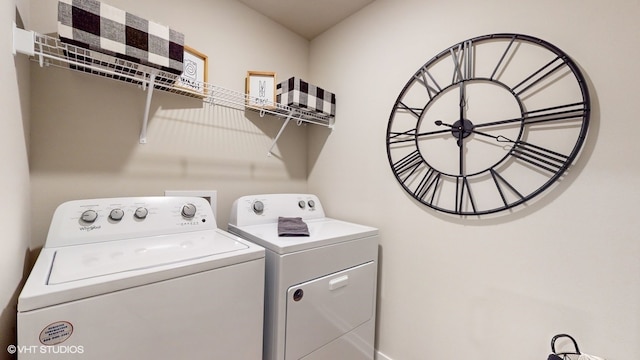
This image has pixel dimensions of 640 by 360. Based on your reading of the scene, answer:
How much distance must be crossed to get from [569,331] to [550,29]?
1219 mm

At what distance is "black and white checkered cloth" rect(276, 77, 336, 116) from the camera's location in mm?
1603

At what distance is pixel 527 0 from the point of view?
1085 millimetres

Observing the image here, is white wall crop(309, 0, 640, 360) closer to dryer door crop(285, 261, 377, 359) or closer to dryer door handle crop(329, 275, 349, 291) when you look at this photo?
dryer door crop(285, 261, 377, 359)

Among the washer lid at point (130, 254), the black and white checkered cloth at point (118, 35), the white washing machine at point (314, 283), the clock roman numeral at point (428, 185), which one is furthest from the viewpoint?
the clock roman numeral at point (428, 185)

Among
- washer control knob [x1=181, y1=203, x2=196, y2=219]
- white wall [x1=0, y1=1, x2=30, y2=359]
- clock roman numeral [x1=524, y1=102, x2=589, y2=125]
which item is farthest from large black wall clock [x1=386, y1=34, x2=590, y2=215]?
white wall [x1=0, y1=1, x2=30, y2=359]

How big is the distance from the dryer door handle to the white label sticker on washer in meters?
0.94

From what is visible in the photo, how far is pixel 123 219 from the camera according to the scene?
1108 millimetres

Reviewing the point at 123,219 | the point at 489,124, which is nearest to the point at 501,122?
the point at 489,124

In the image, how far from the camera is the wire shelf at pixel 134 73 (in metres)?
0.98

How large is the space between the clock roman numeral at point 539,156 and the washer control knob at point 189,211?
154 cm

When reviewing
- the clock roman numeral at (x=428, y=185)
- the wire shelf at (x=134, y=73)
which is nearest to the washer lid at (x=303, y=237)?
the clock roman numeral at (x=428, y=185)

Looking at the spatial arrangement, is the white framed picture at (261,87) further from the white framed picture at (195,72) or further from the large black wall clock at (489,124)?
the large black wall clock at (489,124)

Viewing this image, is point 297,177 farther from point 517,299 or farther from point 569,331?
point 569,331

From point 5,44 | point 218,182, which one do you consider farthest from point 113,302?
point 218,182
